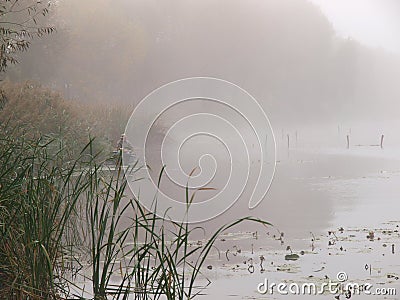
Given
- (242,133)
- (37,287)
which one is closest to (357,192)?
(242,133)

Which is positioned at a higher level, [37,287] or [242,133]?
[242,133]

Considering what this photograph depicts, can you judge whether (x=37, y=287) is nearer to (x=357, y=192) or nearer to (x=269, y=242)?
(x=269, y=242)

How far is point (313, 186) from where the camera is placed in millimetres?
4715

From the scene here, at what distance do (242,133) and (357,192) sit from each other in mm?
857

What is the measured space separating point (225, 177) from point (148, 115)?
2.28ft

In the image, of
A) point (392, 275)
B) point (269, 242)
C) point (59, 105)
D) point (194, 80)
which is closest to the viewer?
point (392, 275)

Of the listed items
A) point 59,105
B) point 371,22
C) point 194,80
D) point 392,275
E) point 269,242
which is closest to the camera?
point 392,275

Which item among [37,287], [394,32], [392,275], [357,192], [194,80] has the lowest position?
[37,287]

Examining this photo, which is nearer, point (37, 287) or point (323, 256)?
point (37, 287)

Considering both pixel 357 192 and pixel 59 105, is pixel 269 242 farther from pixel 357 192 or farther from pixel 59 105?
pixel 59 105

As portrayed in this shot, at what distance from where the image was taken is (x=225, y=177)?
15.5ft

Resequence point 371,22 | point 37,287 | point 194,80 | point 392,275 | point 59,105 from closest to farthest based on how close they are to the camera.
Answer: point 37,287
point 392,275
point 59,105
point 194,80
point 371,22

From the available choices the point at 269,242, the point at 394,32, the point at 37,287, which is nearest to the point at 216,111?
the point at 269,242

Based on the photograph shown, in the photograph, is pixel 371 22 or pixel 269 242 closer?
pixel 269 242
